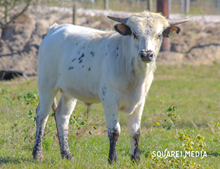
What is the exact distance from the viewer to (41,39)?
1535cm

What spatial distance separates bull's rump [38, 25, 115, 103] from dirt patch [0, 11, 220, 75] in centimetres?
878

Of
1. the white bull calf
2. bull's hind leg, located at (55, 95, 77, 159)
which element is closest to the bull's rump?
the white bull calf

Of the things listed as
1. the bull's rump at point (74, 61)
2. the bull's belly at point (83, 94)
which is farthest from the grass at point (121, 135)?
the bull's rump at point (74, 61)

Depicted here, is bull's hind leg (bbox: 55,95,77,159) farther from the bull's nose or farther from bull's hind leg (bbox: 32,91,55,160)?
the bull's nose

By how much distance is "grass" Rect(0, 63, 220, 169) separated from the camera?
4559 millimetres

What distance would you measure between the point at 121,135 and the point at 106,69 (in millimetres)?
2190

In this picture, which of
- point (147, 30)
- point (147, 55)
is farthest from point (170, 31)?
point (147, 55)

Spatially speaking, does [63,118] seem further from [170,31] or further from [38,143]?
[170,31]

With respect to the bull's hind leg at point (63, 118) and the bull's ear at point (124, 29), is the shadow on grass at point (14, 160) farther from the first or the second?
the bull's ear at point (124, 29)

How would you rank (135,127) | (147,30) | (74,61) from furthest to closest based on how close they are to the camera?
(74,61)
(135,127)
(147,30)

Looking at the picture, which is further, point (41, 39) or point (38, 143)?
point (41, 39)

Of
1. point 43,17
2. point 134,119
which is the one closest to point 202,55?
point 43,17

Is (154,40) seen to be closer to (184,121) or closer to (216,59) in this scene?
(184,121)

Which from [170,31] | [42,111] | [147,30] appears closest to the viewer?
[147,30]
